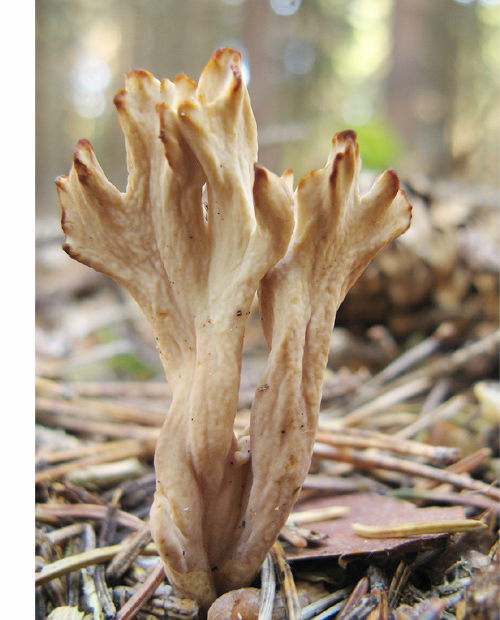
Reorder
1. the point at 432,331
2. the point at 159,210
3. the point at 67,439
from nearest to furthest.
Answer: the point at 159,210 < the point at 67,439 < the point at 432,331

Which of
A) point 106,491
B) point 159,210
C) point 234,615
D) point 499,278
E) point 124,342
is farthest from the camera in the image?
point 124,342

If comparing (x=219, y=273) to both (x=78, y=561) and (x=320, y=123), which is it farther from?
(x=320, y=123)

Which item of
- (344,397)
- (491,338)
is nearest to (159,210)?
(344,397)

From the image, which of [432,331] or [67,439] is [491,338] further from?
[67,439]

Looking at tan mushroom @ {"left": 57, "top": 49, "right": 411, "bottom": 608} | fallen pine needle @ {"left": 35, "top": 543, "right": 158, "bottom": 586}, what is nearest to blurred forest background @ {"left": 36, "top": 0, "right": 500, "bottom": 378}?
tan mushroom @ {"left": 57, "top": 49, "right": 411, "bottom": 608}

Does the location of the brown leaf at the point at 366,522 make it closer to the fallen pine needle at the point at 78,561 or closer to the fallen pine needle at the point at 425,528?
the fallen pine needle at the point at 425,528

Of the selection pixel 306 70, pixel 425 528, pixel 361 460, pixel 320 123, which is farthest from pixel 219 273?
pixel 320 123
